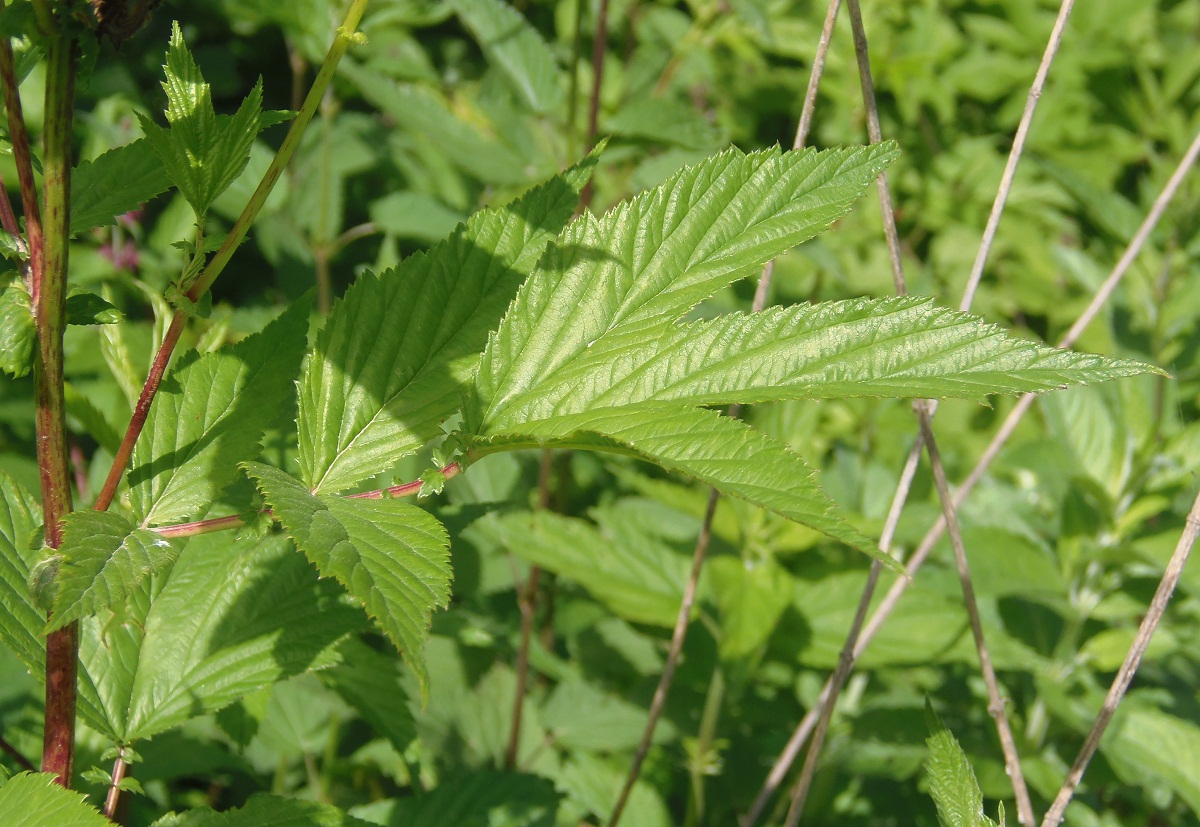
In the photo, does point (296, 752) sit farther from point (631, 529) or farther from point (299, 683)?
point (631, 529)

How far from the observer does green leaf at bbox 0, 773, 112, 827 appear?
0.74m

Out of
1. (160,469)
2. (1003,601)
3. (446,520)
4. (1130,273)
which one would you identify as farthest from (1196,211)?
(160,469)

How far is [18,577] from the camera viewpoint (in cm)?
90

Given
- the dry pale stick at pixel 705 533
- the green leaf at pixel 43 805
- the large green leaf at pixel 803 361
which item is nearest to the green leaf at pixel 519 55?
the dry pale stick at pixel 705 533

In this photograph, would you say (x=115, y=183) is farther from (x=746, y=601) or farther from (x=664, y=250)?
(x=746, y=601)

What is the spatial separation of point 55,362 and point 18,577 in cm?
28

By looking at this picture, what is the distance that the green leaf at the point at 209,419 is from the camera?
87cm

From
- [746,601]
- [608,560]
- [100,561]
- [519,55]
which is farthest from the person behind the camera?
[519,55]

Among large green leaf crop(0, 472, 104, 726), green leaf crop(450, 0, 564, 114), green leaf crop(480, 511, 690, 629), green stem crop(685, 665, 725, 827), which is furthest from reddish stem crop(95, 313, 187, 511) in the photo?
green leaf crop(450, 0, 564, 114)

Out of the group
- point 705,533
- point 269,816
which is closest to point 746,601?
point 705,533

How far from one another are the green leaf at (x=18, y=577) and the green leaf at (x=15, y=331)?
6.0 inches

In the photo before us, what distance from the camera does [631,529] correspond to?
187 cm

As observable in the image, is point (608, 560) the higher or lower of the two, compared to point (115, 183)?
lower

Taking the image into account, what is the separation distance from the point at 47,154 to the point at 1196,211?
3327mm
